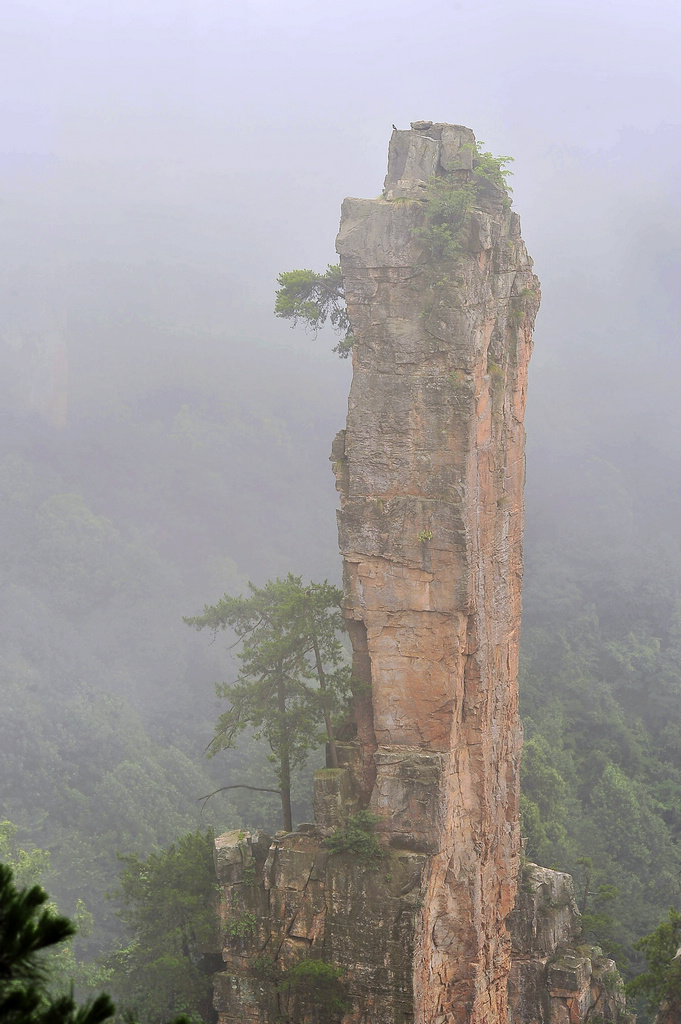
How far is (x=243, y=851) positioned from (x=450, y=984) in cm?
505

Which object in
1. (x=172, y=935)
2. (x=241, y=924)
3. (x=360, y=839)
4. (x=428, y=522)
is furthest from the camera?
(x=172, y=935)

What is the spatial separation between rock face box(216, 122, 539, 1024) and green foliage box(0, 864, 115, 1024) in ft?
44.7

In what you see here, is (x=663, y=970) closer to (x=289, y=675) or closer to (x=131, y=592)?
(x=289, y=675)

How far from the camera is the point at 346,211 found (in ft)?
64.2

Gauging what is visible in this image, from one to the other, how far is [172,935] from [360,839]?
20.1 ft

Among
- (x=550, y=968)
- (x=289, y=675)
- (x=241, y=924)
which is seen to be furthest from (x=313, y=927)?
(x=550, y=968)

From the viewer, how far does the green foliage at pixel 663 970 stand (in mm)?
19828

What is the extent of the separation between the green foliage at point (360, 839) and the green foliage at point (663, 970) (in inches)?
246

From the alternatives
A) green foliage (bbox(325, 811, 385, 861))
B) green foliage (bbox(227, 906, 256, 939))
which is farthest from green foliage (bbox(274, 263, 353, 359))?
green foliage (bbox(227, 906, 256, 939))

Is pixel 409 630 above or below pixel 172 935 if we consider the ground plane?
above

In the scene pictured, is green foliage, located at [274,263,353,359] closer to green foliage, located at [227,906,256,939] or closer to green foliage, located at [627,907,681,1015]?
green foliage, located at [227,906,256,939]

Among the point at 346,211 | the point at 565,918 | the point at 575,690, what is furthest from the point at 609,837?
the point at 346,211

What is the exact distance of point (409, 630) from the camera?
64.2 feet

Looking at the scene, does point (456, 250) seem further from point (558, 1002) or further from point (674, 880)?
point (674, 880)
